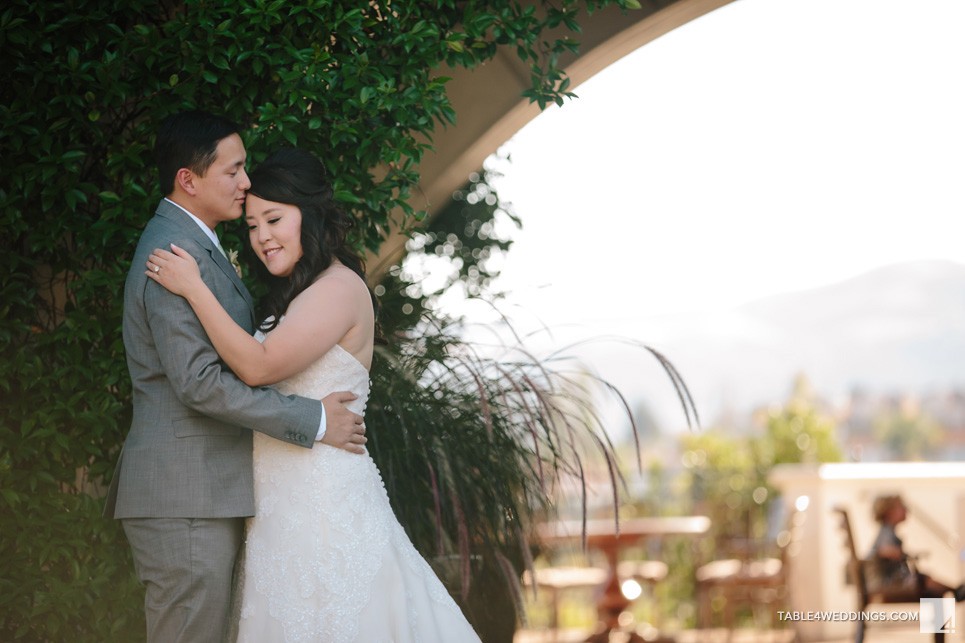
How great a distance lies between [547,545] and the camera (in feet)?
12.7

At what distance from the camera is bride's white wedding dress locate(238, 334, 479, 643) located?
8.37 feet

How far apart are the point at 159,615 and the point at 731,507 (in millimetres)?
8356

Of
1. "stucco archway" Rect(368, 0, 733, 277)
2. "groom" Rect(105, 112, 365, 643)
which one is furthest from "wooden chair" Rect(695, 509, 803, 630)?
"groom" Rect(105, 112, 365, 643)

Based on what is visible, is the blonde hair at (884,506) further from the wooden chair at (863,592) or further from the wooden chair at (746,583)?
the wooden chair at (746,583)

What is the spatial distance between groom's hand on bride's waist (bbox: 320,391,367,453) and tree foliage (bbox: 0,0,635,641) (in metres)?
0.92

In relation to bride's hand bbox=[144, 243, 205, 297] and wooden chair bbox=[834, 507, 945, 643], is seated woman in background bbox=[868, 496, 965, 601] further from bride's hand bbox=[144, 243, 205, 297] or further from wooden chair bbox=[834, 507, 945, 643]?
bride's hand bbox=[144, 243, 205, 297]

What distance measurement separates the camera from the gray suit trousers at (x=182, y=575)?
2.49 m

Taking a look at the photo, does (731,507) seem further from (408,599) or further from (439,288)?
(408,599)

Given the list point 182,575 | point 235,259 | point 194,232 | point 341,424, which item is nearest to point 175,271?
point 194,232

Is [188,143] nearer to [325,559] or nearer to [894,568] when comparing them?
[325,559]

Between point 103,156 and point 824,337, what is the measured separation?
42.0 meters

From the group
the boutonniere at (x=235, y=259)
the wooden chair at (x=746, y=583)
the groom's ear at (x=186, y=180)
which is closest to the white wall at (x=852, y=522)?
the wooden chair at (x=746, y=583)

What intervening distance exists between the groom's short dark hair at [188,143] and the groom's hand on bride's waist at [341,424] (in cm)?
65

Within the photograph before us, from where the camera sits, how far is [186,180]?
265 cm
